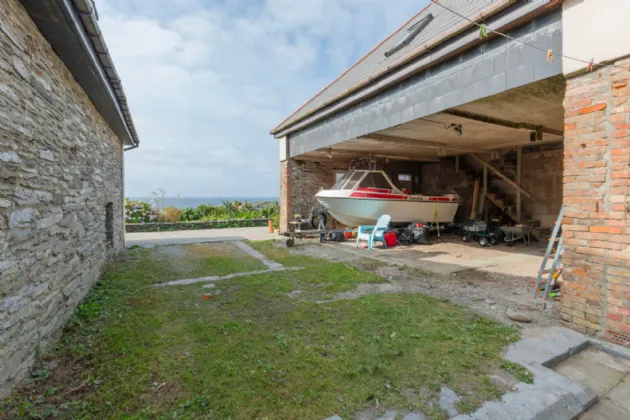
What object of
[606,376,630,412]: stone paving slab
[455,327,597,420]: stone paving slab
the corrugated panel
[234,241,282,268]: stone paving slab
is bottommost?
[606,376,630,412]: stone paving slab

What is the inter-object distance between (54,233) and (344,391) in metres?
3.10

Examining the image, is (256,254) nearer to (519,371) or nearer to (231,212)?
(519,371)

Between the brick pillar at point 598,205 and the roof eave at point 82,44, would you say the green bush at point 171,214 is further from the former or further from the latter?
the brick pillar at point 598,205

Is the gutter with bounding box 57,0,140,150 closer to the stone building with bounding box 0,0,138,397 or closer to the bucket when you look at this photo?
the stone building with bounding box 0,0,138,397

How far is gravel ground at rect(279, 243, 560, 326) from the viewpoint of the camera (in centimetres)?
372

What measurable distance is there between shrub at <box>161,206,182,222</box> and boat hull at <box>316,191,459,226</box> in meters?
8.03

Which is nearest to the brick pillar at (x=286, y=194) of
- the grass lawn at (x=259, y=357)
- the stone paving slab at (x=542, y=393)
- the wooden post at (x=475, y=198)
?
the wooden post at (x=475, y=198)

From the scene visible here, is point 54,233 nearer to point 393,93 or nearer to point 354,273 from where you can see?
point 354,273

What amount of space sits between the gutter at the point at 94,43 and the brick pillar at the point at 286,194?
597cm

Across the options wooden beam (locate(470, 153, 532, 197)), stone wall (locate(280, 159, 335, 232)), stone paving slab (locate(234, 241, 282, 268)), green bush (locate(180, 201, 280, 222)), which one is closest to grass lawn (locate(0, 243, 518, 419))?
stone paving slab (locate(234, 241, 282, 268))

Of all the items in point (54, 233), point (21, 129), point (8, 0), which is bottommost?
point (54, 233)

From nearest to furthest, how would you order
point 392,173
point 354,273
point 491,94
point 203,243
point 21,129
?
1. point 21,129
2. point 491,94
3. point 354,273
4. point 203,243
5. point 392,173

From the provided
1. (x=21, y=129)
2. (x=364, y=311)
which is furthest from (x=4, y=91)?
(x=364, y=311)

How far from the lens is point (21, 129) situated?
231 cm
